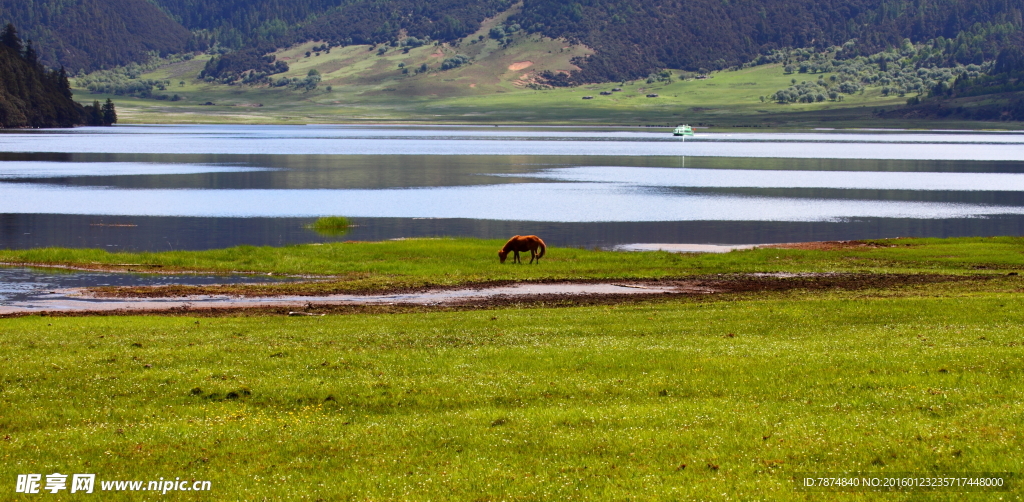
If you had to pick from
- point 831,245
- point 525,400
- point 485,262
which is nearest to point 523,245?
point 485,262

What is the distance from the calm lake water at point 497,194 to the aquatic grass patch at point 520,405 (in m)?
30.9

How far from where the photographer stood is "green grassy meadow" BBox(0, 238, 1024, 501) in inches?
458

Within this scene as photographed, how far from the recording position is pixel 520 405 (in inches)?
597

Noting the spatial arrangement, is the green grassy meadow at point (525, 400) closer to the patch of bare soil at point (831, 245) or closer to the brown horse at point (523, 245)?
the brown horse at point (523, 245)

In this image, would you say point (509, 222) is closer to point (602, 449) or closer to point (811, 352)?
point (811, 352)

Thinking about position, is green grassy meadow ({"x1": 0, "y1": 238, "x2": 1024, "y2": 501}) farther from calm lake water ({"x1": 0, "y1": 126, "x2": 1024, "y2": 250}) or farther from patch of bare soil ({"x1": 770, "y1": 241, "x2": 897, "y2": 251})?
calm lake water ({"x1": 0, "y1": 126, "x2": 1024, "y2": 250})

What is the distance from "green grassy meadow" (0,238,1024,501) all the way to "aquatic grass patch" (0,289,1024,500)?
0.05m

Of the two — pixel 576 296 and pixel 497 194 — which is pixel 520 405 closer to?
pixel 576 296

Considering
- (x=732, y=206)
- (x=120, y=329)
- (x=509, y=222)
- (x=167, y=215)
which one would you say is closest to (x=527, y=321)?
(x=120, y=329)

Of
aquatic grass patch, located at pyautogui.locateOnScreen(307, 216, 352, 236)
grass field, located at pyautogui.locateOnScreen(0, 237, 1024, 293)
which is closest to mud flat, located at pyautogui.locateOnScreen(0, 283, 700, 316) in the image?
grass field, located at pyautogui.locateOnScreen(0, 237, 1024, 293)

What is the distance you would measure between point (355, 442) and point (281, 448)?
0.94m

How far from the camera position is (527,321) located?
24.7 metres

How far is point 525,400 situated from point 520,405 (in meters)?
0.27

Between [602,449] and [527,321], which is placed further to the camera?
[527,321]
